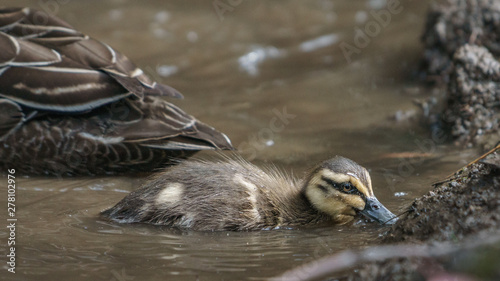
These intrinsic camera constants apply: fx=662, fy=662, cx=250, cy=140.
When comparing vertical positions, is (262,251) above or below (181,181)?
below

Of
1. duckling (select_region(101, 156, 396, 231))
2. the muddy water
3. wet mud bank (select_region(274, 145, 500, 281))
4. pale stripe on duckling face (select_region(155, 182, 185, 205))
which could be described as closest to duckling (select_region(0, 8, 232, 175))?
the muddy water

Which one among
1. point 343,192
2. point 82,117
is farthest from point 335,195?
point 82,117

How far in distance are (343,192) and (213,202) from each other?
853 mm

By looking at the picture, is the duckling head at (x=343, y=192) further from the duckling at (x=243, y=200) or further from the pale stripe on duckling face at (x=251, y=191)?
the pale stripe on duckling face at (x=251, y=191)

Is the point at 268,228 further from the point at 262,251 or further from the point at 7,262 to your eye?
the point at 7,262

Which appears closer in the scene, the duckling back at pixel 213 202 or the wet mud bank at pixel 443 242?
the wet mud bank at pixel 443 242

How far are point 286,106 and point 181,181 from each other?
250 cm

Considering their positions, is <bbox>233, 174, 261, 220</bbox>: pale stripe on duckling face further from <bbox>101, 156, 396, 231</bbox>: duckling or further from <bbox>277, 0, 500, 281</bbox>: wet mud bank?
<bbox>277, 0, 500, 281</bbox>: wet mud bank

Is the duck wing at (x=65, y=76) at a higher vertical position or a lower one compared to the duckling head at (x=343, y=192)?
higher

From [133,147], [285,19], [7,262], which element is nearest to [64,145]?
[133,147]

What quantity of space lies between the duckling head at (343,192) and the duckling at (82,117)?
0.98m

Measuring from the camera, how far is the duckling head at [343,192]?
167 inches

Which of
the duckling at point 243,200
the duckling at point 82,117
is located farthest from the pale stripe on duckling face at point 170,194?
the duckling at point 82,117

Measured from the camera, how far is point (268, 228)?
430 cm
